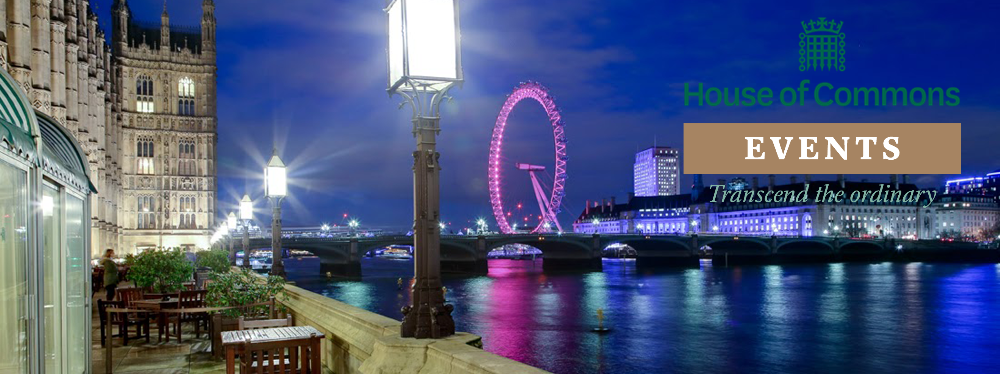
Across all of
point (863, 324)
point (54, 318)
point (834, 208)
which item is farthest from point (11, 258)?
point (834, 208)

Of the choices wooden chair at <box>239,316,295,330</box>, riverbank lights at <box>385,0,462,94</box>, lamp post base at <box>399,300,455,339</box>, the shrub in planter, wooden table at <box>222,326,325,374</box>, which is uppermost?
riverbank lights at <box>385,0,462,94</box>

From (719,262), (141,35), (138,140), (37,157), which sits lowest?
(719,262)

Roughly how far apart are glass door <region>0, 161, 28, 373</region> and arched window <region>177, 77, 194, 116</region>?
101 meters

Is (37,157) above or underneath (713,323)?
above

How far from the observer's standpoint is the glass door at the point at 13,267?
517 cm

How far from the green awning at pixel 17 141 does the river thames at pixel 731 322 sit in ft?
102

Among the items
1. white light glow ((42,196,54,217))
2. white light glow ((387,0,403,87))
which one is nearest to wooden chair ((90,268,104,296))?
white light glow ((387,0,403,87))

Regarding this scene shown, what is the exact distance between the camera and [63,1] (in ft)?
141

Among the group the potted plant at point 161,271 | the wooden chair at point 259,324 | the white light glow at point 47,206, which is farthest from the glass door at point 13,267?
the potted plant at point 161,271

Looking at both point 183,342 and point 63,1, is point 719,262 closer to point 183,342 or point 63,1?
point 63,1

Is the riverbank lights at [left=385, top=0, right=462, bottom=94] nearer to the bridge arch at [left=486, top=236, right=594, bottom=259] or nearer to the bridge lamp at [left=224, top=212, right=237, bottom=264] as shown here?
the bridge lamp at [left=224, top=212, right=237, bottom=264]

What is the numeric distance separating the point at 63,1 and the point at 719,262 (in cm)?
11581

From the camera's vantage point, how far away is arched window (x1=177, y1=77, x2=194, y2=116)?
100 m

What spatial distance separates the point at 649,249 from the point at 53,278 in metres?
137
